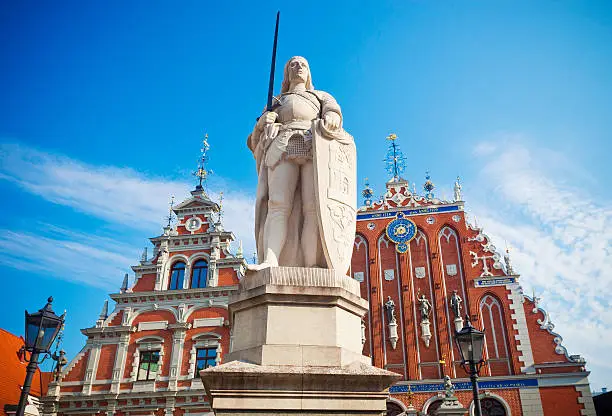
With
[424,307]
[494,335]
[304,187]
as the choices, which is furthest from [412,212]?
[304,187]

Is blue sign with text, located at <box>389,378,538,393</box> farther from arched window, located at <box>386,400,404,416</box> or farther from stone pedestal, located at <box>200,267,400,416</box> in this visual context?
stone pedestal, located at <box>200,267,400,416</box>

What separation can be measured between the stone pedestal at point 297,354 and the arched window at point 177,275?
55.1 feet

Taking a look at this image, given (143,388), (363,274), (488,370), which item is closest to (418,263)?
(363,274)

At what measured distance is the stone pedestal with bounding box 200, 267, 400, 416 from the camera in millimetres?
2902

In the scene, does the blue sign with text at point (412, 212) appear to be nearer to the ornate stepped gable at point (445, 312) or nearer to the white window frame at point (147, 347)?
the ornate stepped gable at point (445, 312)

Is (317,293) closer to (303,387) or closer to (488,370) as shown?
(303,387)

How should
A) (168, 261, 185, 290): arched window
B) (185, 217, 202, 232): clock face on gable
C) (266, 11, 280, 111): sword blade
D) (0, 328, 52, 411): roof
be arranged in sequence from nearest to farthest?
(266, 11, 280, 111): sword blade, (0, 328, 52, 411): roof, (168, 261, 185, 290): arched window, (185, 217, 202, 232): clock face on gable

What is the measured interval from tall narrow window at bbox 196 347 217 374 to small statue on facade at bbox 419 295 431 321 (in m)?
8.18

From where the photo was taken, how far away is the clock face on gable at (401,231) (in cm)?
2030

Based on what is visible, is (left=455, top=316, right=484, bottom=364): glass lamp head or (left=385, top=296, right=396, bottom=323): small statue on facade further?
(left=385, top=296, right=396, bottom=323): small statue on facade

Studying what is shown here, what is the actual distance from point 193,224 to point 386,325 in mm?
9250

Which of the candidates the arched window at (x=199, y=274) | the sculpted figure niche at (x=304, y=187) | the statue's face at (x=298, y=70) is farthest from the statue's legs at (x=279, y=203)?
the arched window at (x=199, y=274)

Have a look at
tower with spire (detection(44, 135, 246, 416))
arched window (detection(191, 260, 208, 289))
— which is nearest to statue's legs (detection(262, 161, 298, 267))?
tower with spire (detection(44, 135, 246, 416))

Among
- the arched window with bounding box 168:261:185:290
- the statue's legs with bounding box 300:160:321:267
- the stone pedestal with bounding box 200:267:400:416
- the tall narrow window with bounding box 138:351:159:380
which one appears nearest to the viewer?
the stone pedestal with bounding box 200:267:400:416
